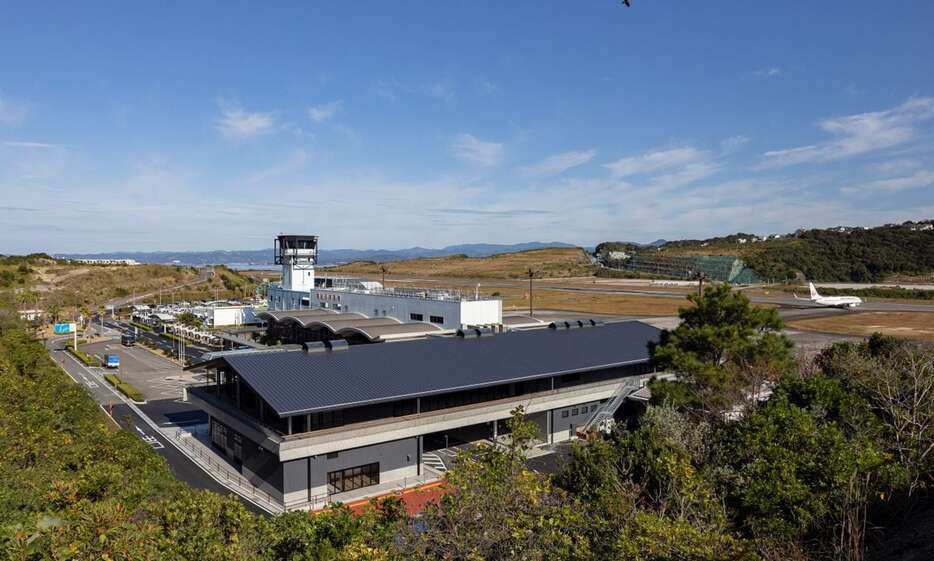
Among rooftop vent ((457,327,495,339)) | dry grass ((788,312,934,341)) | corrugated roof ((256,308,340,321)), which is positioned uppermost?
rooftop vent ((457,327,495,339))

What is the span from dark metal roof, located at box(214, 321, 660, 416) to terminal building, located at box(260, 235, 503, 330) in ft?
36.7

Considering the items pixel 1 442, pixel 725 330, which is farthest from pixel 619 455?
pixel 1 442

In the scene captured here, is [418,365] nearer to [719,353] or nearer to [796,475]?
Result: [719,353]

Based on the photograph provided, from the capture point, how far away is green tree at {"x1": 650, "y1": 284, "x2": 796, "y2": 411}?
32.7m

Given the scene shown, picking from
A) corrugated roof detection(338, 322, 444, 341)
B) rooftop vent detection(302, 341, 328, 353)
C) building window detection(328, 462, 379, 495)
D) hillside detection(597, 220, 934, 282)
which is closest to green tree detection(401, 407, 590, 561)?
building window detection(328, 462, 379, 495)

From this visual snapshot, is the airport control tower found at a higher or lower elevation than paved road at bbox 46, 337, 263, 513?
higher

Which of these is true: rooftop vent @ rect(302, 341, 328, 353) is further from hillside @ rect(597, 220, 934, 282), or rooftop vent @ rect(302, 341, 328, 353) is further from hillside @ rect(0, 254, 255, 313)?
hillside @ rect(597, 220, 934, 282)

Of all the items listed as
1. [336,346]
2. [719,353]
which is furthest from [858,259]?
[336,346]

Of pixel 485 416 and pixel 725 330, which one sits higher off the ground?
pixel 725 330

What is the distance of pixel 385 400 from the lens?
3356 cm

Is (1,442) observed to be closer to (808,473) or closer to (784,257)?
(808,473)

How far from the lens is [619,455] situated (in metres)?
23.9

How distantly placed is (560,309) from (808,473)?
304ft

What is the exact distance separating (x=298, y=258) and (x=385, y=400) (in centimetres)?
5652
